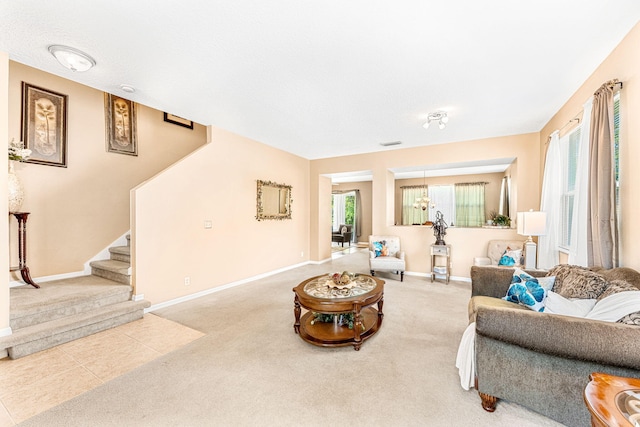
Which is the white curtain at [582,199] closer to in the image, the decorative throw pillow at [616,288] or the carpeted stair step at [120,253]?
the decorative throw pillow at [616,288]

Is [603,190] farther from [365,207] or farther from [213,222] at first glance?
[365,207]

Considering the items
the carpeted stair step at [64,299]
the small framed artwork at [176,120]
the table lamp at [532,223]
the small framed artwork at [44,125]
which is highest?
the small framed artwork at [176,120]

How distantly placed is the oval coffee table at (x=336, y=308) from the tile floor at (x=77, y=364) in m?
1.20

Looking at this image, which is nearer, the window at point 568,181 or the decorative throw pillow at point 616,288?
the decorative throw pillow at point 616,288

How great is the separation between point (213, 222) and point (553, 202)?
16.5 feet

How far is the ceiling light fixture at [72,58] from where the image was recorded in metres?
2.13

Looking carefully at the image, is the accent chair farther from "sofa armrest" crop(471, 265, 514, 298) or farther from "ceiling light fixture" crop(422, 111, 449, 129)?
"ceiling light fixture" crop(422, 111, 449, 129)

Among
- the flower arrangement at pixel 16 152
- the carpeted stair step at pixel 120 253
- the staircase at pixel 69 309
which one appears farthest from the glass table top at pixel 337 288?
the flower arrangement at pixel 16 152

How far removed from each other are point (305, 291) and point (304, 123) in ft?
8.57

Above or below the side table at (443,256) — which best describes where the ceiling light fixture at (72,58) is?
above

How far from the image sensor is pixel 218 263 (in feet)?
14.0

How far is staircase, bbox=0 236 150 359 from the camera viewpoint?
93.1 inches

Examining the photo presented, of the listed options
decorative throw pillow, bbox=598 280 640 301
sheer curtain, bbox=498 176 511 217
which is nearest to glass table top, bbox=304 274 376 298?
decorative throw pillow, bbox=598 280 640 301

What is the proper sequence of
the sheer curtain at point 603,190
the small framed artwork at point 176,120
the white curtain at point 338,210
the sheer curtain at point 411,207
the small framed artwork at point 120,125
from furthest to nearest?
the white curtain at point 338,210 → the sheer curtain at point 411,207 → the small framed artwork at point 176,120 → the small framed artwork at point 120,125 → the sheer curtain at point 603,190
